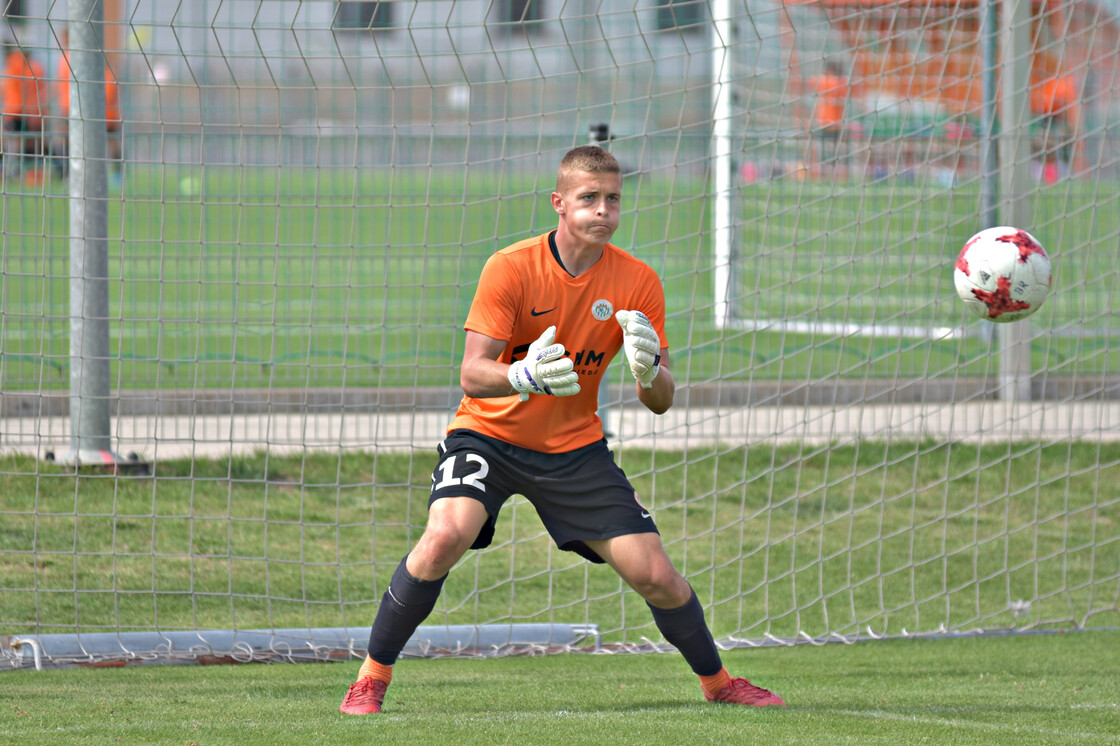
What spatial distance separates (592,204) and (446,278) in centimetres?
831

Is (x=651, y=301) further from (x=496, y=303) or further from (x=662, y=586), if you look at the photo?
(x=662, y=586)

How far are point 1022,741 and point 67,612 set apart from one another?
3.97 m

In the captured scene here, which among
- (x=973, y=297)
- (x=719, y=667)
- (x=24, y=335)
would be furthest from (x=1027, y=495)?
(x=24, y=335)

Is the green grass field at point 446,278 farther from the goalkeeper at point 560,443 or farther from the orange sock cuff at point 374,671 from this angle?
the orange sock cuff at point 374,671

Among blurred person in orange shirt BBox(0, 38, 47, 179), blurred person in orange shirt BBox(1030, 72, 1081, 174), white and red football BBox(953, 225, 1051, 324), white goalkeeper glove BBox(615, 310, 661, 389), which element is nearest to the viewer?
white goalkeeper glove BBox(615, 310, 661, 389)

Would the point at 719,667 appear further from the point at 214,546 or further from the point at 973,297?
the point at 214,546

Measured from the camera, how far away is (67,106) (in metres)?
7.71

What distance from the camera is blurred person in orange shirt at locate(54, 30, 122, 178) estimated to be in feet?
17.9

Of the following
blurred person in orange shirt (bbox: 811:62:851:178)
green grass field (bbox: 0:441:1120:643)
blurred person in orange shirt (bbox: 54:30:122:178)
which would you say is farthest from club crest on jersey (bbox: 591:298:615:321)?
blurred person in orange shirt (bbox: 811:62:851:178)

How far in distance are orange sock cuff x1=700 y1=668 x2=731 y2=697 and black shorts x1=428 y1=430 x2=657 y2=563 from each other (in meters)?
0.57

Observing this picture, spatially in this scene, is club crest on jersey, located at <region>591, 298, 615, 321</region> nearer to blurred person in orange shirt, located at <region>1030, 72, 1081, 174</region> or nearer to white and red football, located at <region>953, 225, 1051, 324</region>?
white and red football, located at <region>953, 225, 1051, 324</region>

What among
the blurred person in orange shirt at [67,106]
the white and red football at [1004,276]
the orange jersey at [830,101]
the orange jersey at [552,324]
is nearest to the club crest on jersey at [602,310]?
the orange jersey at [552,324]

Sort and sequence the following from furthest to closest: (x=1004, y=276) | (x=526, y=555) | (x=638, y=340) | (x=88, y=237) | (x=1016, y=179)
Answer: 1. (x=1016, y=179)
2. (x=526, y=555)
3. (x=88, y=237)
4. (x=1004, y=276)
5. (x=638, y=340)

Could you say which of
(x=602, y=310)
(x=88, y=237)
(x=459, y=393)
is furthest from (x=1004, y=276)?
(x=459, y=393)
